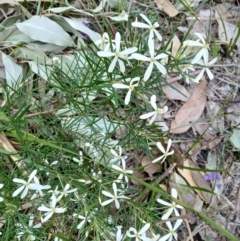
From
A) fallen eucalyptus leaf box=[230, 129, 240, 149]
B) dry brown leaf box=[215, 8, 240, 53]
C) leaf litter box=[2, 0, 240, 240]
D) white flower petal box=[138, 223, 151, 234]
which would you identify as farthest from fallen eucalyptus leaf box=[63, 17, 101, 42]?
white flower petal box=[138, 223, 151, 234]

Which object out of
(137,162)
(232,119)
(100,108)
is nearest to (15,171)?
(100,108)

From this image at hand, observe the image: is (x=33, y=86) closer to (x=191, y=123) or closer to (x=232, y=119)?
(x=191, y=123)

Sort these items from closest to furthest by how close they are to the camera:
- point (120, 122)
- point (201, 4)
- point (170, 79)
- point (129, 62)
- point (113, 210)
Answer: point (129, 62) → point (120, 122) → point (113, 210) → point (170, 79) → point (201, 4)

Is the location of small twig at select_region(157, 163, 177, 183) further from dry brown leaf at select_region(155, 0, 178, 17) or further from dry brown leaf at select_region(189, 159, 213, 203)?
dry brown leaf at select_region(155, 0, 178, 17)

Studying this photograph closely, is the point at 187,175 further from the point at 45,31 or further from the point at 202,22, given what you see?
the point at 45,31

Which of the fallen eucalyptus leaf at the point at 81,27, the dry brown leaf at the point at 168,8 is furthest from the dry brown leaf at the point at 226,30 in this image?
the fallen eucalyptus leaf at the point at 81,27

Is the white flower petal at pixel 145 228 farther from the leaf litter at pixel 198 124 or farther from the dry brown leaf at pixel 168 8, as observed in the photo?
the dry brown leaf at pixel 168 8
